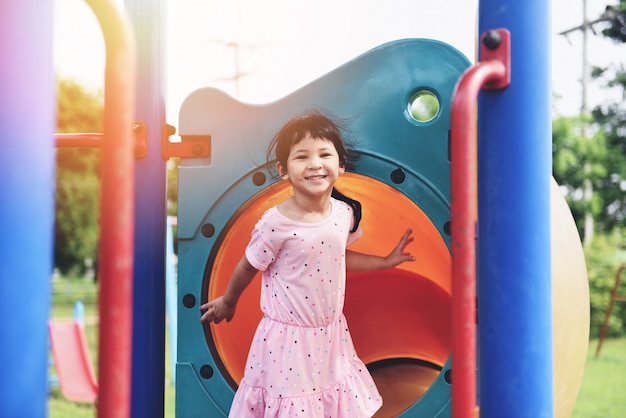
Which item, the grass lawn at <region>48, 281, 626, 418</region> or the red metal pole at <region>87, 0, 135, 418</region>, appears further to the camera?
the grass lawn at <region>48, 281, 626, 418</region>

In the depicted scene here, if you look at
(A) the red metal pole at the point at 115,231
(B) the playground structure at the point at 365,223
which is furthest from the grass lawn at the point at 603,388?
(A) the red metal pole at the point at 115,231

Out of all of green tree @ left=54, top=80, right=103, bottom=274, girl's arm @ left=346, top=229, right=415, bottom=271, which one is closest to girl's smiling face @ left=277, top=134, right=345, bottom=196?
girl's arm @ left=346, top=229, right=415, bottom=271

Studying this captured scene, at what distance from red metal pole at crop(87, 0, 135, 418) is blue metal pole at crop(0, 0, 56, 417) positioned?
68mm

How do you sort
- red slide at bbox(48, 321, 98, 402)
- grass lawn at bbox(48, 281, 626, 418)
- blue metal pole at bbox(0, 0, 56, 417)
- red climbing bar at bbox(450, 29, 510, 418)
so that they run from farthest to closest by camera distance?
red slide at bbox(48, 321, 98, 402) < grass lawn at bbox(48, 281, 626, 418) < red climbing bar at bbox(450, 29, 510, 418) < blue metal pole at bbox(0, 0, 56, 417)

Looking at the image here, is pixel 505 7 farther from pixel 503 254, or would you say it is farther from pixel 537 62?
pixel 503 254

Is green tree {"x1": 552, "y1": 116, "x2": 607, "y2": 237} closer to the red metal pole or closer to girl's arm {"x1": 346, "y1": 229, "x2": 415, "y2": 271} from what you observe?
girl's arm {"x1": 346, "y1": 229, "x2": 415, "y2": 271}

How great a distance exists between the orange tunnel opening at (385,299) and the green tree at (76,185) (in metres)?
19.5

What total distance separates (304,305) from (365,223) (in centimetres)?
87

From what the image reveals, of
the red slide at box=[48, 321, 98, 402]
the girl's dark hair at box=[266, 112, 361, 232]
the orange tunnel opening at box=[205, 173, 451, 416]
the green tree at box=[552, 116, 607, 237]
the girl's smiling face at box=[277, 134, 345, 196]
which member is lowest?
the red slide at box=[48, 321, 98, 402]

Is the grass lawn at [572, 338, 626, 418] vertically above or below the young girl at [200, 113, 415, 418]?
below

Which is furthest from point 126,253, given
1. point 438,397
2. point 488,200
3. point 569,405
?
point 569,405

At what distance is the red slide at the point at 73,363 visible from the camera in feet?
16.1

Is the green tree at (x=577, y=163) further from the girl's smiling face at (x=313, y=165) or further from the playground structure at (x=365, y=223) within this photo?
the girl's smiling face at (x=313, y=165)

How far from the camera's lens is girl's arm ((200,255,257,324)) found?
1831 mm
